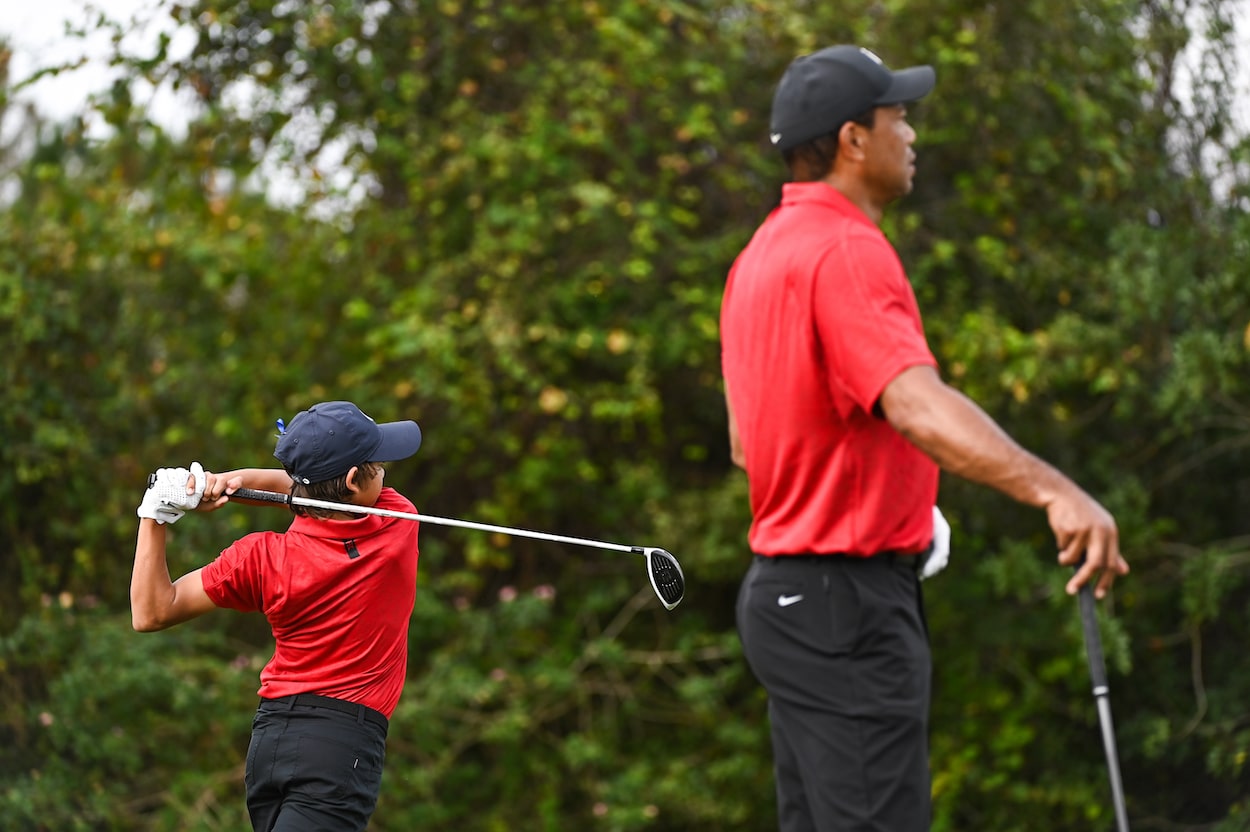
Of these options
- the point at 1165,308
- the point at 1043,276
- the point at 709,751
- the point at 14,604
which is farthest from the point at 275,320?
the point at 1165,308

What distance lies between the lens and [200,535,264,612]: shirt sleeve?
125 inches

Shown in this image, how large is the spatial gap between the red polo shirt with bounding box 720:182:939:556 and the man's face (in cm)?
11

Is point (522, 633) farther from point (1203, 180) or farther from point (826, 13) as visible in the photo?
point (1203, 180)

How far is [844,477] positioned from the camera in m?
2.76

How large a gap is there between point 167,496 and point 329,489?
0.37 m

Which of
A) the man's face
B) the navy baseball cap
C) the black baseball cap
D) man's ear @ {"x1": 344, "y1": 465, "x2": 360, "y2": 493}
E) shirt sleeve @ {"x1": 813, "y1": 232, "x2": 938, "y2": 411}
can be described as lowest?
man's ear @ {"x1": 344, "y1": 465, "x2": 360, "y2": 493}

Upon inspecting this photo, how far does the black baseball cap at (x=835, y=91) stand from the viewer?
9.68 feet

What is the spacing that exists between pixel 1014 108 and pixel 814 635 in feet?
15.9

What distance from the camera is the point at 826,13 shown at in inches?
271

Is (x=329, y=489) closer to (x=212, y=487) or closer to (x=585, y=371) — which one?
(x=212, y=487)

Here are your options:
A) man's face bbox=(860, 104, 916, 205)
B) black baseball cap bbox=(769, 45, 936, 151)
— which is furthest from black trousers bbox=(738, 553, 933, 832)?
black baseball cap bbox=(769, 45, 936, 151)

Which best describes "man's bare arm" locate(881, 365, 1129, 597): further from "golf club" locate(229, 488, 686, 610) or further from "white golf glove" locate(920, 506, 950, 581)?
"golf club" locate(229, 488, 686, 610)

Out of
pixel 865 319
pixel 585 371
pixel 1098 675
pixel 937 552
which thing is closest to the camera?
pixel 865 319

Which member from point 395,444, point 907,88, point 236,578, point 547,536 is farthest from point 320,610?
point 907,88
